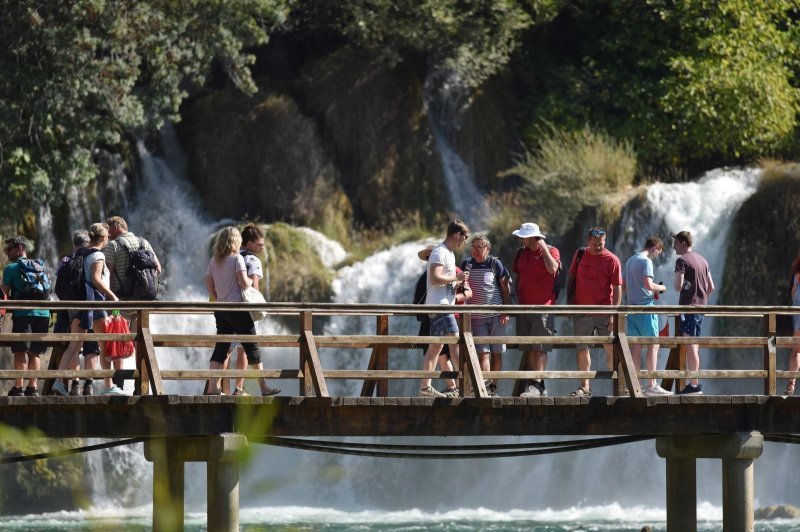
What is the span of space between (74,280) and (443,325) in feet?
11.2

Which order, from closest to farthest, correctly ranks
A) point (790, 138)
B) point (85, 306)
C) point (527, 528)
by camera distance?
point (85, 306)
point (527, 528)
point (790, 138)

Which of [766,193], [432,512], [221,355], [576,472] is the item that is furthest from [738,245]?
[221,355]

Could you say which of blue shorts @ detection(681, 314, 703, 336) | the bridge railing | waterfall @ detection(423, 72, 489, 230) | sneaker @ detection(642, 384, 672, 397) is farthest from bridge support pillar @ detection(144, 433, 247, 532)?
waterfall @ detection(423, 72, 489, 230)

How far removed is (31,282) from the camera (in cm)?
1622

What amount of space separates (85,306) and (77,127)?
14.2m

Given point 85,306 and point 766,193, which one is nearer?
point 85,306

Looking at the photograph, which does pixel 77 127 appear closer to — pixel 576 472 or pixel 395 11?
pixel 395 11

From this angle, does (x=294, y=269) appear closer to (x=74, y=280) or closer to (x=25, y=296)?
(x=25, y=296)

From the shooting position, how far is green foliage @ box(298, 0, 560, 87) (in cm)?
3269

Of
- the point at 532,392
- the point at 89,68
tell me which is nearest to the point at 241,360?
the point at 532,392

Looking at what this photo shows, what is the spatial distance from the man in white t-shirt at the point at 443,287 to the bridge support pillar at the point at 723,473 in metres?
2.23

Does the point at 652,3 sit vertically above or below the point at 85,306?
above

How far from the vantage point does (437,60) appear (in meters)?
33.5

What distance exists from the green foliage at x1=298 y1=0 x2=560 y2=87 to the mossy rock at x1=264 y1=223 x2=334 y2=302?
4373 millimetres
